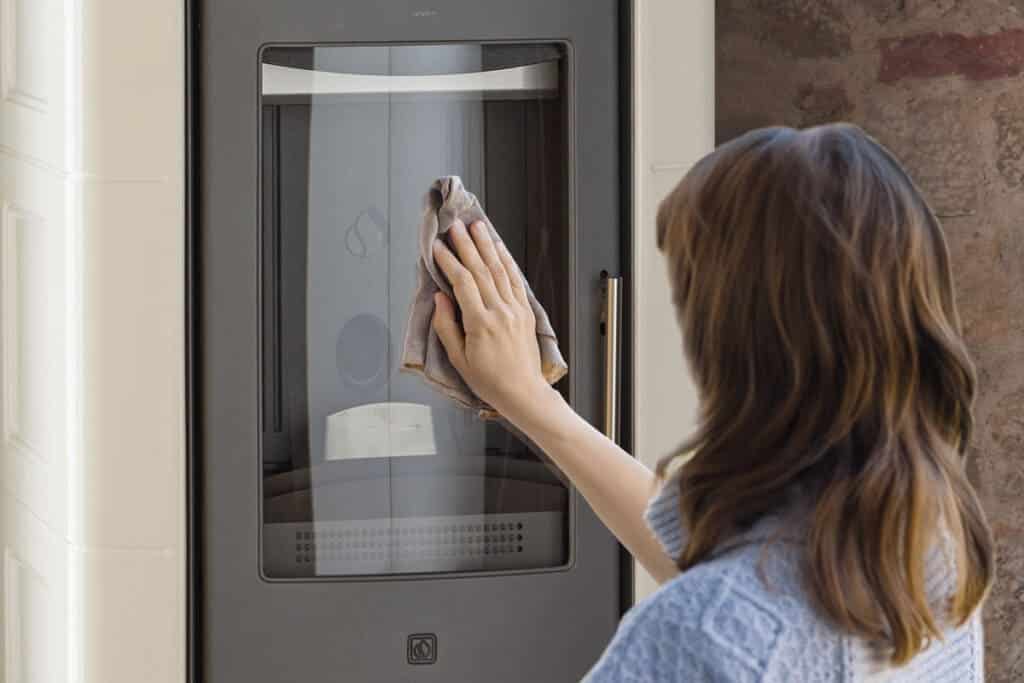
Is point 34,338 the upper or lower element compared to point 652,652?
upper

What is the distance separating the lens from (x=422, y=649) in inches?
78.3

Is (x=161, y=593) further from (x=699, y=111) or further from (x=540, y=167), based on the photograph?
(x=699, y=111)

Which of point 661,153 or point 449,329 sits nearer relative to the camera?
point 449,329

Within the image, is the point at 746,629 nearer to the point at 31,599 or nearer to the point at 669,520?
the point at 669,520

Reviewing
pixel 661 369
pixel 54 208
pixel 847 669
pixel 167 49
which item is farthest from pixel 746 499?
pixel 54 208

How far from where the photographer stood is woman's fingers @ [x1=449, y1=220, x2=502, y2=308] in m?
1.14

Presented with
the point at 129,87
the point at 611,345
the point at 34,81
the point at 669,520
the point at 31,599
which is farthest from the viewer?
the point at 31,599

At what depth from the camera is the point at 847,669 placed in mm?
854

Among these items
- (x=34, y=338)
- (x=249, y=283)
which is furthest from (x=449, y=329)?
(x=34, y=338)

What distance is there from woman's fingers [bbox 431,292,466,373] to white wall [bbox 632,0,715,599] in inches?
33.8

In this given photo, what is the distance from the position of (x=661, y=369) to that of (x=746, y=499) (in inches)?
43.9

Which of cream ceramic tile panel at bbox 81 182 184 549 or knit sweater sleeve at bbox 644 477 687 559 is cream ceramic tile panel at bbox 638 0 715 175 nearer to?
cream ceramic tile panel at bbox 81 182 184 549

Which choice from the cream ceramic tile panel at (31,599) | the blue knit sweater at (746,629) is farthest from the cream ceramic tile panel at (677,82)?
the blue knit sweater at (746,629)

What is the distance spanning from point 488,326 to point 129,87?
0.92 metres
